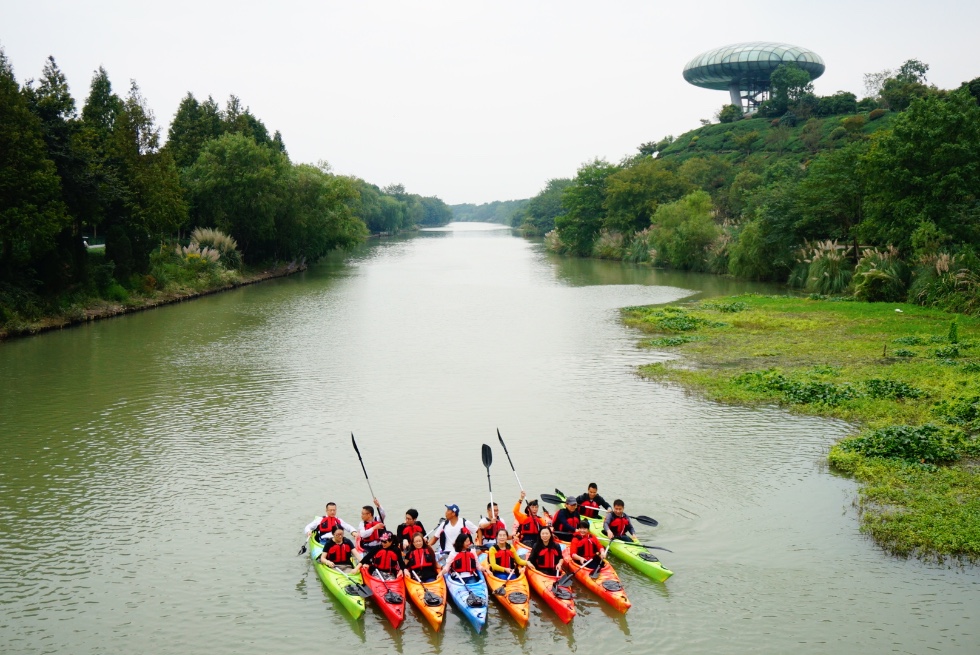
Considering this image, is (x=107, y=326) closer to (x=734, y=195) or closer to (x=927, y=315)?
(x=927, y=315)

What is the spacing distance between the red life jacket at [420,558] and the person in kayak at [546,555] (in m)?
1.52

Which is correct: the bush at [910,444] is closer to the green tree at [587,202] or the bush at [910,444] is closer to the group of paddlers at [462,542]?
the group of paddlers at [462,542]

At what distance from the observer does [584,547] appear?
13297mm

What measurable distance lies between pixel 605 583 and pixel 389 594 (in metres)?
3.20

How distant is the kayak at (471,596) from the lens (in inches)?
465

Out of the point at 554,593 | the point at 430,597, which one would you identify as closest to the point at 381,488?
the point at 430,597

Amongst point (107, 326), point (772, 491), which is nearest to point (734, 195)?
point (107, 326)

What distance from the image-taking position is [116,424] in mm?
22047

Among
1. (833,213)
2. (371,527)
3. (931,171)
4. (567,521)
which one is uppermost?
(931,171)

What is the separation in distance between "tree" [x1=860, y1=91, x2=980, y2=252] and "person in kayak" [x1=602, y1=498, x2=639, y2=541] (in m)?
31.8

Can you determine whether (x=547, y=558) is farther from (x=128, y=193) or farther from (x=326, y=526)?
(x=128, y=193)

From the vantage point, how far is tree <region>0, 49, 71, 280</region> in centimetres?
3219

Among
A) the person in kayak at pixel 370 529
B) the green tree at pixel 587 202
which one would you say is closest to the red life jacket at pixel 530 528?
the person in kayak at pixel 370 529

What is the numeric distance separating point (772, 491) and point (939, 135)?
30472 millimetres
